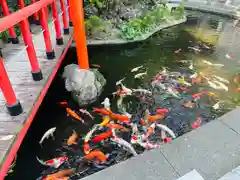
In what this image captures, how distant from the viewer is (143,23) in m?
10.4

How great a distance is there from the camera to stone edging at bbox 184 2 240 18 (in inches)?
538

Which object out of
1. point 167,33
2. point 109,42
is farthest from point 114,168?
point 167,33

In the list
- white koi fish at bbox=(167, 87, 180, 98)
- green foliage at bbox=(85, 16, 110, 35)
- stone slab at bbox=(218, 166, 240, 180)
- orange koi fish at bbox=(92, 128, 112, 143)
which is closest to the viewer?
stone slab at bbox=(218, 166, 240, 180)

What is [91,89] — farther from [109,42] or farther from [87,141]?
[109,42]

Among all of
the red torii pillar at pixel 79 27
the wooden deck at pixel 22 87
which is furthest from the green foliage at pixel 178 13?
the red torii pillar at pixel 79 27

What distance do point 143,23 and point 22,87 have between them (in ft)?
24.5

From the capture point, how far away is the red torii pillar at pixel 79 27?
5.13m

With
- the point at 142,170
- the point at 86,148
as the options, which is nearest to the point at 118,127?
the point at 86,148

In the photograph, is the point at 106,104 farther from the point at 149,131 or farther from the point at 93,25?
the point at 93,25

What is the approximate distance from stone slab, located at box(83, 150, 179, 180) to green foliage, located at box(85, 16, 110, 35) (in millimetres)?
7251

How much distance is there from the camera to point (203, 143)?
360 centimetres

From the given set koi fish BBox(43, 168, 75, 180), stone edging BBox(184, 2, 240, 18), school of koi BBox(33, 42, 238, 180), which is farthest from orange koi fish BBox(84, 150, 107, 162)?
stone edging BBox(184, 2, 240, 18)

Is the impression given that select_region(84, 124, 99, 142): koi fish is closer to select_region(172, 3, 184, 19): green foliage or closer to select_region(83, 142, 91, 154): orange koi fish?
select_region(83, 142, 91, 154): orange koi fish

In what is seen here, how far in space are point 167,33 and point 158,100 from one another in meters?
6.30
